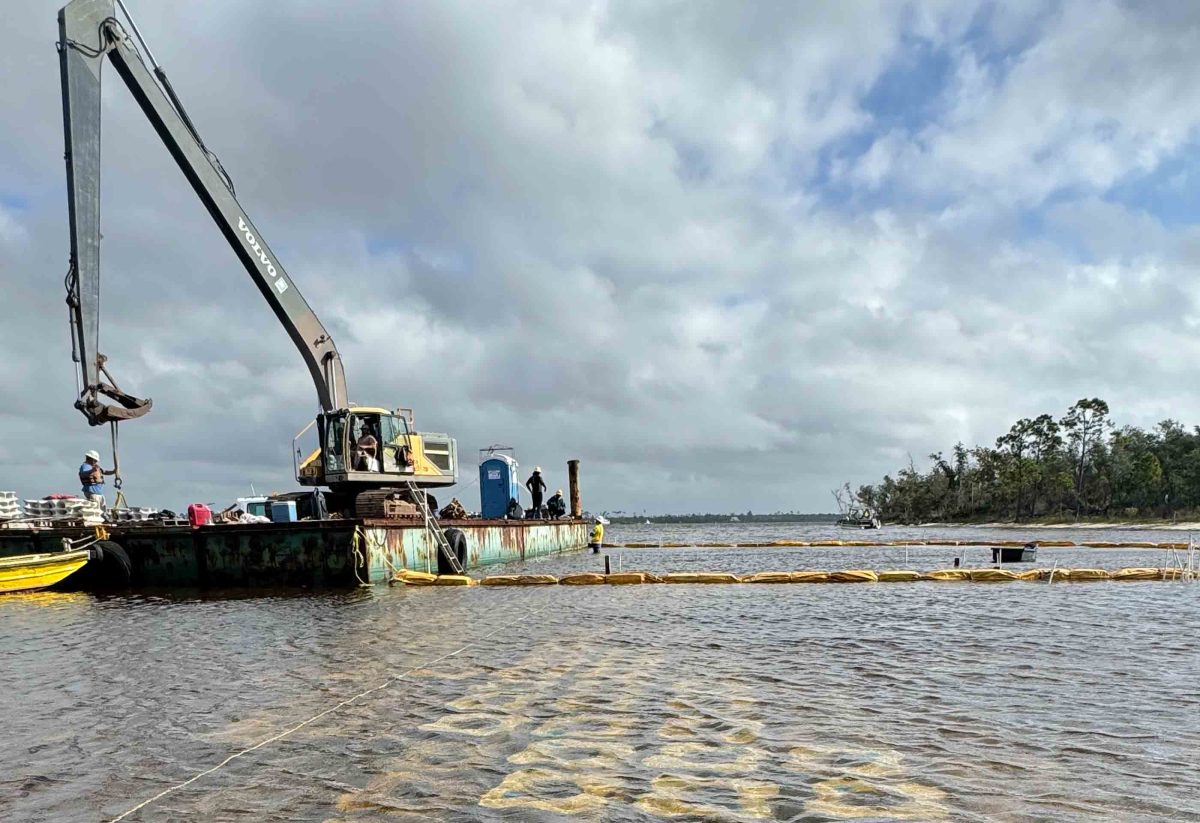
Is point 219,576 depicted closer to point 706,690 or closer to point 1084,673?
point 706,690

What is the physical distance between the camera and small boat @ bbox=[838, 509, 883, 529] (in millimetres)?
112863

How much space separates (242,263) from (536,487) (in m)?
18.8

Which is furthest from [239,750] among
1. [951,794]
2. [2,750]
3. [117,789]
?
[951,794]

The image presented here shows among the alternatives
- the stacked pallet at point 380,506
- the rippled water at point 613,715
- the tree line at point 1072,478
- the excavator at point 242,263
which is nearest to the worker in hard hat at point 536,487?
the excavator at point 242,263

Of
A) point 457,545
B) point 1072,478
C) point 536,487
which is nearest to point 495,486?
point 536,487

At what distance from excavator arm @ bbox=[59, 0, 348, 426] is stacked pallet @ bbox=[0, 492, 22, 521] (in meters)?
4.56

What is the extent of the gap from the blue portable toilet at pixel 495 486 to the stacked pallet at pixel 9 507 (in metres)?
19.8

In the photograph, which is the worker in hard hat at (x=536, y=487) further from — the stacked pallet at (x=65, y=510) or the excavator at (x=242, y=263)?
the stacked pallet at (x=65, y=510)

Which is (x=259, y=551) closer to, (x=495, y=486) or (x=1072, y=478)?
(x=495, y=486)

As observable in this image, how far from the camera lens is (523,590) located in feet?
64.2

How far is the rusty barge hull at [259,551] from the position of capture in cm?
1991

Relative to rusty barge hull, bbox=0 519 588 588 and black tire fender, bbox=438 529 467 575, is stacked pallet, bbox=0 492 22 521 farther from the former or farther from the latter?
black tire fender, bbox=438 529 467 575

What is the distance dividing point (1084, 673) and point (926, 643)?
2352mm

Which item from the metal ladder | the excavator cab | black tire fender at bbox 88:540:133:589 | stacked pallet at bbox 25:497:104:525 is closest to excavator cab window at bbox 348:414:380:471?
the excavator cab
